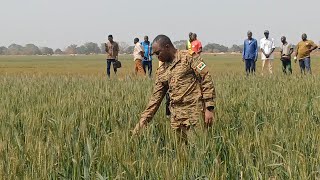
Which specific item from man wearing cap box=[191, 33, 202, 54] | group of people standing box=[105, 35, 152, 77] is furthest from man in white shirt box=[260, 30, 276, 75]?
group of people standing box=[105, 35, 152, 77]

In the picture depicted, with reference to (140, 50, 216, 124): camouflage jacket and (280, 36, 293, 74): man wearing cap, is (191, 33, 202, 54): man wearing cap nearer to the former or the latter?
(280, 36, 293, 74): man wearing cap

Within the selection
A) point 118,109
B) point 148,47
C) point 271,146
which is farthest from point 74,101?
point 148,47

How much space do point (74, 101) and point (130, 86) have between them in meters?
2.35

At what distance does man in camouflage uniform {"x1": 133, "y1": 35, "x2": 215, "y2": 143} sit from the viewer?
3557 mm

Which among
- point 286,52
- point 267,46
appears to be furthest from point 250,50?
point 286,52

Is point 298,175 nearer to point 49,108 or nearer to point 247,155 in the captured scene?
point 247,155

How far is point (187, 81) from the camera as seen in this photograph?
364cm

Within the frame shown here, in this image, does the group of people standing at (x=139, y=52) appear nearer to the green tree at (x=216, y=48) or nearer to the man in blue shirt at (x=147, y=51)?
the man in blue shirt at (x=147, y=51)

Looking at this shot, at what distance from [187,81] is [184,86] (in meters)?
0.05

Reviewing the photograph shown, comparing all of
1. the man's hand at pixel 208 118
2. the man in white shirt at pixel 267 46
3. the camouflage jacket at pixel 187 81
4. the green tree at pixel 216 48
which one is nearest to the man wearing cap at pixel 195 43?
the man in white shirt at pixel 267 46

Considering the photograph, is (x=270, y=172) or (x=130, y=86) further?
(x=130, y=86)

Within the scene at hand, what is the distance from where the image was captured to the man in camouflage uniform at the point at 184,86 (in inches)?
140

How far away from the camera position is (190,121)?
345cm

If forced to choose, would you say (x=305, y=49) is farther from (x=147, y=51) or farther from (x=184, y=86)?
(x=184, y=86)
